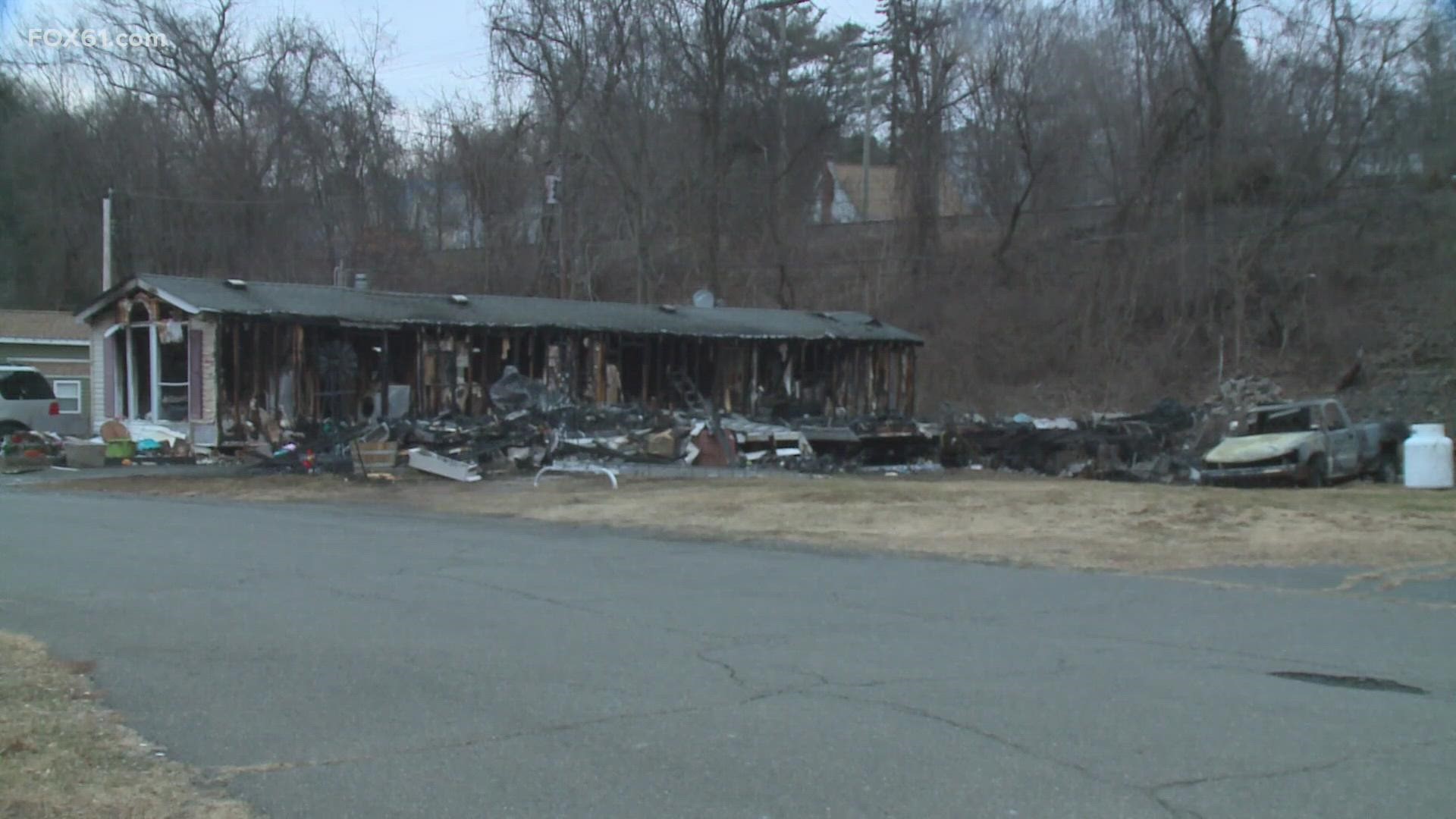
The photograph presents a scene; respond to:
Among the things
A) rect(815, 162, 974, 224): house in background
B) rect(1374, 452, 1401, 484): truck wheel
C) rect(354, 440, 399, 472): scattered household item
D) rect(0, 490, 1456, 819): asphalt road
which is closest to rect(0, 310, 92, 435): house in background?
rect(354, 440, 399, 472): scattered household item

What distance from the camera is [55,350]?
40.3 m

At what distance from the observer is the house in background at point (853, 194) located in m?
55.4

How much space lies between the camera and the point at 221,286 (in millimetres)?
28359

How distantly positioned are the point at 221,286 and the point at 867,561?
1955 centimetres

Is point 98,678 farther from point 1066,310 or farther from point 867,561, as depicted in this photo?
point 1066,310

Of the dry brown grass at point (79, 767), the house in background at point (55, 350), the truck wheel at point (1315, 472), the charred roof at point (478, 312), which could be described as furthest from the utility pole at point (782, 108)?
the dry brown grass at point (79, 767)

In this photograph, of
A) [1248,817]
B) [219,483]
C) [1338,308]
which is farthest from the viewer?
[1338,308]

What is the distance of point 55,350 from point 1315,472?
36096mm

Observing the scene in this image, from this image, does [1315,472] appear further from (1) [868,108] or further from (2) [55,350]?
(2) [55,350]

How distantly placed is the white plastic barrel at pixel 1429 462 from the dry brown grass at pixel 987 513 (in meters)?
0.42

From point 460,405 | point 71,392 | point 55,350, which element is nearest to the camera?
point 460,405

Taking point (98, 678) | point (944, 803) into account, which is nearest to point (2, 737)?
point (98, 678)

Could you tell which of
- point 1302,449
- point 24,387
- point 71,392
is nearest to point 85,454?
point 24,387

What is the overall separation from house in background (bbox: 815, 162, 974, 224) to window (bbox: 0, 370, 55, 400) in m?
29.5
